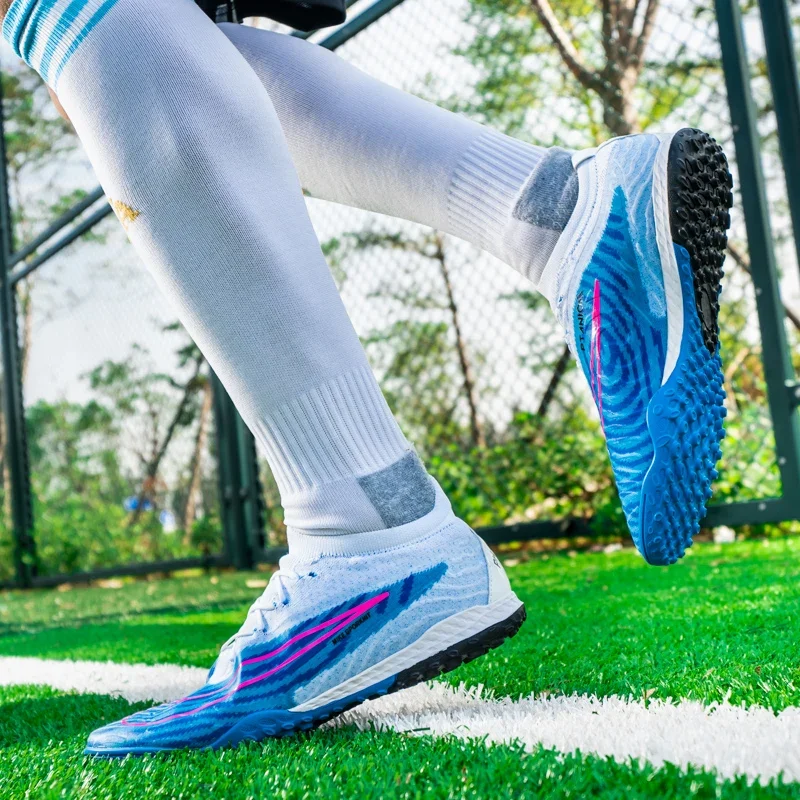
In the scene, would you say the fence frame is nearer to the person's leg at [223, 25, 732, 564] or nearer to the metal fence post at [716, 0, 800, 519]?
the metal fence post at [716, 0, 800, 519]

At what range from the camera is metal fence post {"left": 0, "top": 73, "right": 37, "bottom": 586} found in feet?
19.1

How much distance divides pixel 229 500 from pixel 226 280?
404 centimetres

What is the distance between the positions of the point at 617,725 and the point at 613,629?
0.69 m

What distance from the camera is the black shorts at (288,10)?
116 centimetres

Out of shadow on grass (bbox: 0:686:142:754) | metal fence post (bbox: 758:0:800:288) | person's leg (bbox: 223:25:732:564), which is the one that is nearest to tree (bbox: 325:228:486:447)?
metal fence post (bbox: 758:0:800:288)

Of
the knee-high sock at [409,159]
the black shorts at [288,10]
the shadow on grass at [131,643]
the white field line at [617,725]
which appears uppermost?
the black shorts at [288,10]

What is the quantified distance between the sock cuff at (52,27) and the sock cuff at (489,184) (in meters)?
0.42

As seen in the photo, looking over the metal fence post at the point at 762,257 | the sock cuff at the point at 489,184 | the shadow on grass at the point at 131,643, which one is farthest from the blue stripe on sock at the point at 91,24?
the metal fence post at the point at 762,257

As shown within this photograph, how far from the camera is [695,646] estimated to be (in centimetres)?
122

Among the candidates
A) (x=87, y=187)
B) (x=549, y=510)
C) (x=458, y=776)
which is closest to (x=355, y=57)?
(x=549, y=510)

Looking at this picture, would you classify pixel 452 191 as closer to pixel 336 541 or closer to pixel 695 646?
pixel 336 541

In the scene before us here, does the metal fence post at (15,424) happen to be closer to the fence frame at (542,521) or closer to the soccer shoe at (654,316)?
the fence frame at (542,521)

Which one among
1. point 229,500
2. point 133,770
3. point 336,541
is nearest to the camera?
point 133,770

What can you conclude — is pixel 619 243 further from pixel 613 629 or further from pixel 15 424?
pixel 15 424
